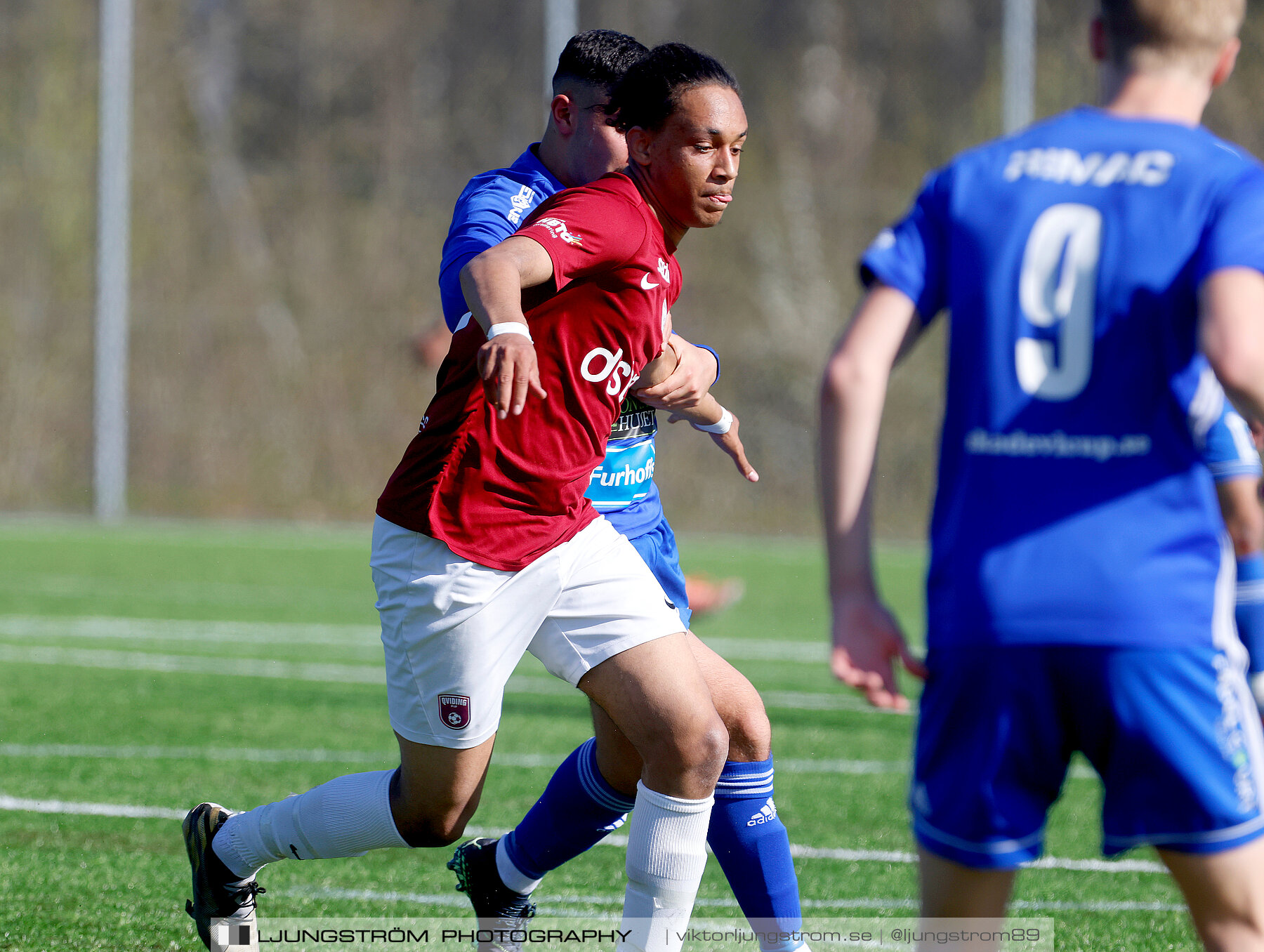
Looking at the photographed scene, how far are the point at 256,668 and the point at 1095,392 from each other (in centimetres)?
748

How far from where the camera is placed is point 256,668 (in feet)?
29.7

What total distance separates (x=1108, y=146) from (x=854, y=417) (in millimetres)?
492

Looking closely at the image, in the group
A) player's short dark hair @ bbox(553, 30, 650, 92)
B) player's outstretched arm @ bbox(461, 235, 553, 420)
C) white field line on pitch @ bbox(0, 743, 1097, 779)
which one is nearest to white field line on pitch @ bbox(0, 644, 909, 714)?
white field line on pitch @ bbox(0, 743, 1097, 779)

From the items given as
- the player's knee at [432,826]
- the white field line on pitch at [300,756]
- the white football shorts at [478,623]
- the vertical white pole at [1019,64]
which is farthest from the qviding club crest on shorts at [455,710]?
the vertical white pole at [1019,64]

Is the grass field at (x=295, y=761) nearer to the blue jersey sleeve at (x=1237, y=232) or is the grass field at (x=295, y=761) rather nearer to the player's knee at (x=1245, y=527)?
the player's knee at (x=1245, y=527)

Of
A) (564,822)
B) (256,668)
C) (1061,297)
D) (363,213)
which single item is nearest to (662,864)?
(564,822)

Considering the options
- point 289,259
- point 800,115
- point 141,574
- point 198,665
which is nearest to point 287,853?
point 198,665

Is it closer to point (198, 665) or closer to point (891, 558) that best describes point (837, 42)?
point (891, 558)

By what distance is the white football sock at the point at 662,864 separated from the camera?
3.15 m

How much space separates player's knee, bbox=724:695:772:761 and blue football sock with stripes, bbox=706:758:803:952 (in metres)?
0.02

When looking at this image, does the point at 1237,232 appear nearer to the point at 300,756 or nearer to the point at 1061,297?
the point at 1061,297

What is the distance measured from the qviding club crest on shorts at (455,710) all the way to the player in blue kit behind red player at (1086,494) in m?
1.12

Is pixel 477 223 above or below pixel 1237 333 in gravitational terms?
below

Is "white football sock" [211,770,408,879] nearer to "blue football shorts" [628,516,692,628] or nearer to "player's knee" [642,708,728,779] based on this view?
"player's knee" [642,708,728,779]
